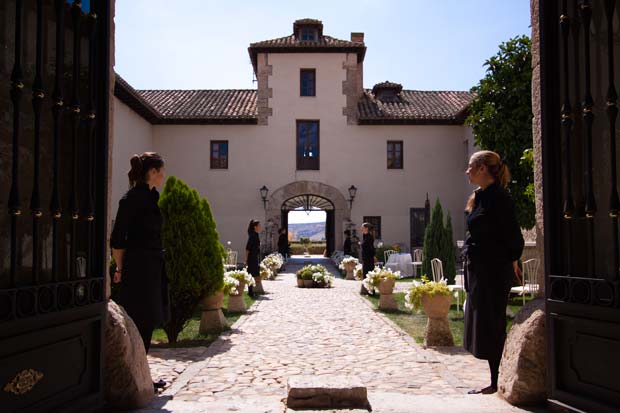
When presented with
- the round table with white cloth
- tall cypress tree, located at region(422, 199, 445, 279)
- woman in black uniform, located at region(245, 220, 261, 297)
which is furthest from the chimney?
woman in black uniform, located at region(245, 220, 261, 297)

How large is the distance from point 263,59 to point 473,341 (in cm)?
2116

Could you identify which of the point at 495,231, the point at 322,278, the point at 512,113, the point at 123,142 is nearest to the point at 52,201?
the point at 495,231

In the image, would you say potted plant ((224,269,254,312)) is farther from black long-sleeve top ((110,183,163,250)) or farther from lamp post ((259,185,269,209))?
lamp post ((259,185,269,209))

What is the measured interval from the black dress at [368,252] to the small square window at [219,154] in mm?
11799

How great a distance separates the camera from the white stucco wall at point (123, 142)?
60.1 ft

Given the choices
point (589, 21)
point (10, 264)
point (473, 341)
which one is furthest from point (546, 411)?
point (10, 264)

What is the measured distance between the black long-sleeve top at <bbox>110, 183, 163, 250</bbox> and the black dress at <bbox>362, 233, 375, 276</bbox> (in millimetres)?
8423

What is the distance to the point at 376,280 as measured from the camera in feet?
34.2

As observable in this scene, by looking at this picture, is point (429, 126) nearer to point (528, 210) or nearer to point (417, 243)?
point (417, 243)

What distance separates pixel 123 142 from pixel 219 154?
4.95 metres

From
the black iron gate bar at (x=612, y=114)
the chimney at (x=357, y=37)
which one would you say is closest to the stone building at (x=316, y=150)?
the chimney at (x=357, y=37)

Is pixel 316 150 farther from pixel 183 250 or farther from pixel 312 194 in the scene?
pixel 183 250

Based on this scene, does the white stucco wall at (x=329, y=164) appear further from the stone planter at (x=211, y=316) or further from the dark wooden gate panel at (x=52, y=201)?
the dark wooden gate panel at (x=52, y=201)

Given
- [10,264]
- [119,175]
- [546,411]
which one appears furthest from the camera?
[119,175]
